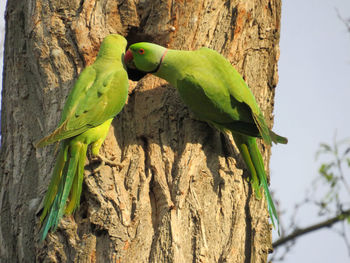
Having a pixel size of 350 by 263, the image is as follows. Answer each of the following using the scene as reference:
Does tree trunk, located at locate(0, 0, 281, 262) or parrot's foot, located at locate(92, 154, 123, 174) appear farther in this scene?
parrot's foot, located at locate(92, 154, 123, 174)

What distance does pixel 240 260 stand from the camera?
3062mm

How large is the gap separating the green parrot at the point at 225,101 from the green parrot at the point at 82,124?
0.41m

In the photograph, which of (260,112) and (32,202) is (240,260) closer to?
(260,112)

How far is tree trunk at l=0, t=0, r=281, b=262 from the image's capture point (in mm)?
2969

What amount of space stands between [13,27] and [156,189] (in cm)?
179

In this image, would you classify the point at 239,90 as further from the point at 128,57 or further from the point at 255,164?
the point at 128,57

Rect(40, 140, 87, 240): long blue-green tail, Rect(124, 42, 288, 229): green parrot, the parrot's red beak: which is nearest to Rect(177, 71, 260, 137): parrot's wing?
Rect(124, 42, 288, 229): green parrot

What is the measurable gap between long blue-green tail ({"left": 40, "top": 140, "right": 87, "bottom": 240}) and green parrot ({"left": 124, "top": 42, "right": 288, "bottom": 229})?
81 cm

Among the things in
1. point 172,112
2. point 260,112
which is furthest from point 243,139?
point 172,112

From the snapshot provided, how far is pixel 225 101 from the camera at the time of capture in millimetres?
3477

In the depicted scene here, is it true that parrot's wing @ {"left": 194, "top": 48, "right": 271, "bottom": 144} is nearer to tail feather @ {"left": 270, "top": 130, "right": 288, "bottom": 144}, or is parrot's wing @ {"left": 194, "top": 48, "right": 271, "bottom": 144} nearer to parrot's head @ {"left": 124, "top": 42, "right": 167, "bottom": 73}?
tail feather @ {"left": 270, "top": 130, "right": 288, "bottom": 144}

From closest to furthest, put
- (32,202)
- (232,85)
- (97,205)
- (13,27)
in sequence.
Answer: (97,205) < (32,202) < (232,85) < (13,27)

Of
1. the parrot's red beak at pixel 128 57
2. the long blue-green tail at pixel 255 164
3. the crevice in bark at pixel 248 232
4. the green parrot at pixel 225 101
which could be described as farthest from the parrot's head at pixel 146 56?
the crevice in bark at pixel 248 232

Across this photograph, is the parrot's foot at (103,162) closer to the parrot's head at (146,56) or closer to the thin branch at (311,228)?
the parrot's head at (146,56)
